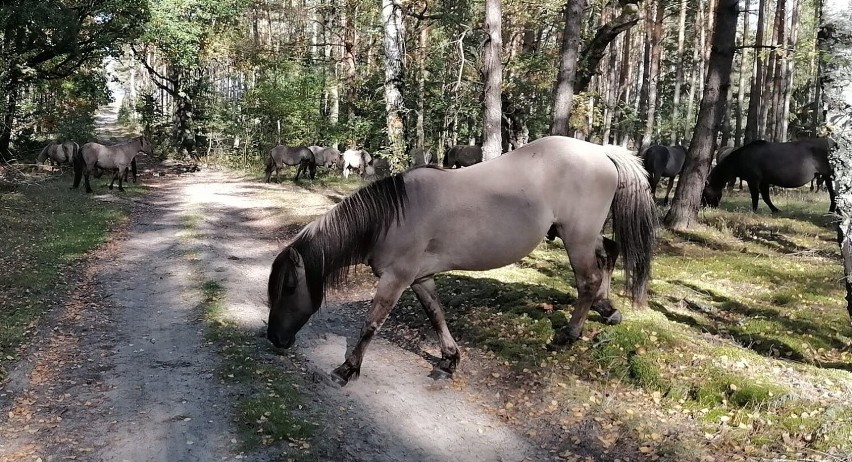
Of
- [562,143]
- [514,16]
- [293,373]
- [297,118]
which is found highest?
[514,16]

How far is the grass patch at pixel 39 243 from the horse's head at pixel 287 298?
2552mm

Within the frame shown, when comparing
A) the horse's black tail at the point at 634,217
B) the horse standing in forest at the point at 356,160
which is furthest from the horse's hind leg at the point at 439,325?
the horse standing in forest at the point at 356,160

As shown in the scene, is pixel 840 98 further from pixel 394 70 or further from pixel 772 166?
pixel 394 70

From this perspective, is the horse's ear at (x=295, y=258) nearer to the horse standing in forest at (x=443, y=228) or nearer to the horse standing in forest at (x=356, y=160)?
the horse standing in forest at (x=443, y=228)

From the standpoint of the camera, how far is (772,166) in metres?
14.8

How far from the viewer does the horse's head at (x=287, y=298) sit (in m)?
5.19

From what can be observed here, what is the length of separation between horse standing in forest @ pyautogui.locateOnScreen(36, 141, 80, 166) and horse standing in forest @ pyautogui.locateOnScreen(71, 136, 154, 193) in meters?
3.96

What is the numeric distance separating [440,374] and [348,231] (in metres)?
1.66

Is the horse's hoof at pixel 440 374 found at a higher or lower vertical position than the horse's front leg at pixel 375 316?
lower

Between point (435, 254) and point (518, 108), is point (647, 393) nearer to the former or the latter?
point (435, 254)

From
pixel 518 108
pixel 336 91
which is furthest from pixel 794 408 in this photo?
pixel 336 91

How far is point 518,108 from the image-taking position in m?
26.5

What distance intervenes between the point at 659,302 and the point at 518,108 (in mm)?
19859

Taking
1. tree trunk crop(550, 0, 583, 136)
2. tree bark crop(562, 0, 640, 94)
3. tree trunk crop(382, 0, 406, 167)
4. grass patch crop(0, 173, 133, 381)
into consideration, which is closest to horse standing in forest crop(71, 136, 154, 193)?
grass patch crop(0, 173, 133, 381)
